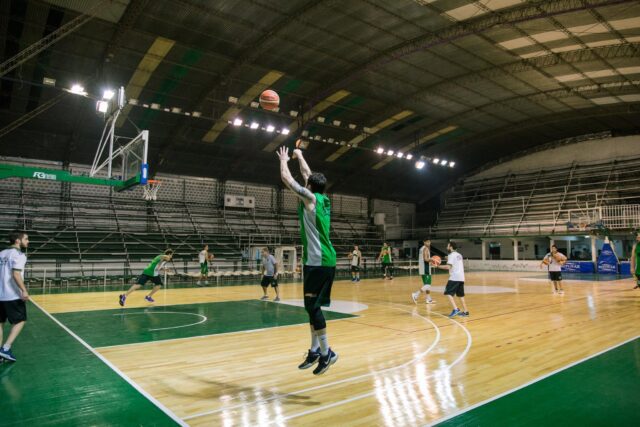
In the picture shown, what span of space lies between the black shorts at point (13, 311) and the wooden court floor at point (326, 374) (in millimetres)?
614

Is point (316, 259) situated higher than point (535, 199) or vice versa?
point (535, 199)

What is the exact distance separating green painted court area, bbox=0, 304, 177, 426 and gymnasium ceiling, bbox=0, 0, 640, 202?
44.4 ft

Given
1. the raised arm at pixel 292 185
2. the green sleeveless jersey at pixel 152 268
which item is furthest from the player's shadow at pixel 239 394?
the green sleeveless jersey at pixel 152 268

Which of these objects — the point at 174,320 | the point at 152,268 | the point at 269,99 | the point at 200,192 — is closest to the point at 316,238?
the point at 269,99

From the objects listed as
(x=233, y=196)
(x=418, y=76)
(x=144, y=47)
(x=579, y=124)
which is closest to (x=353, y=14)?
(x=418, y=76)

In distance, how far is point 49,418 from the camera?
12.4ft

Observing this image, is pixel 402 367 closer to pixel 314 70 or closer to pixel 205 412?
pixel 205 412

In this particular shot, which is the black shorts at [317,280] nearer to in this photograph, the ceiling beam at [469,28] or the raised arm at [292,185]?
the raised arm at [292,185]

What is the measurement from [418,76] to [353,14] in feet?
22.3

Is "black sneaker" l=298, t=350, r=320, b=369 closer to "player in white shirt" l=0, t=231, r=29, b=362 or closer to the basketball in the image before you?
"player in white shirt" l=0, t=231, r=29, b=362

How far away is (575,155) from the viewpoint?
35156mm

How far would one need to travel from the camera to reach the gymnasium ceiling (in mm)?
16484

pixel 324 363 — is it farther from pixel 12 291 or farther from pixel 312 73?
pixel 312 73

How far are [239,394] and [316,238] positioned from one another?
6.11 feet
